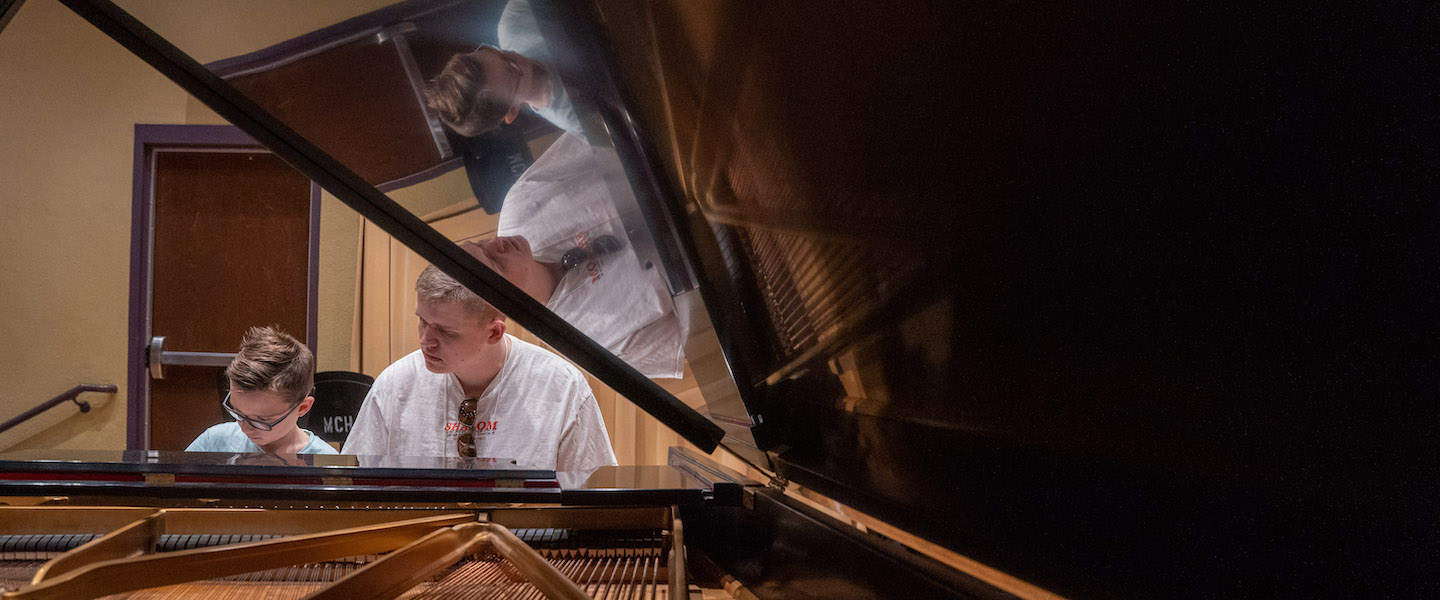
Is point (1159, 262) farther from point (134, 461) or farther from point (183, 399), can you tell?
point (183, 399)

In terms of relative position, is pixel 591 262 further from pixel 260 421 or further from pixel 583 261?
pixel 260 421

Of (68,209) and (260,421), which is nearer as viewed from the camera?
(260,421)

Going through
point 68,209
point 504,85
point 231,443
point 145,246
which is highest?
point 68,209

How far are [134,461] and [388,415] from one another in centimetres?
125

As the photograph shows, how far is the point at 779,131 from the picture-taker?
755mm

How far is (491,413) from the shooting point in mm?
2814

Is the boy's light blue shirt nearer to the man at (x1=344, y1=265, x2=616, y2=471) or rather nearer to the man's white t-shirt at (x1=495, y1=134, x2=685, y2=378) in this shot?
the man at (x1=344, y1=265, x2=616, y2=471)

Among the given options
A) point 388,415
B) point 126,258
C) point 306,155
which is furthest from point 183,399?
point 306,155

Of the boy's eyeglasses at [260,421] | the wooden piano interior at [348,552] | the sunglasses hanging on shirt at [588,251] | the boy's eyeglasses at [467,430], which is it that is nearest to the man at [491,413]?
the boy's eyeglasses at [467,430]

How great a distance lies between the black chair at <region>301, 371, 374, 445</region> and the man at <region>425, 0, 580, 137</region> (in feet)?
8.51

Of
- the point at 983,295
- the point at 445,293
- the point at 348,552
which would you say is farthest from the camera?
the point at 445,293

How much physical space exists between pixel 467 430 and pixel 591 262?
5.34ft

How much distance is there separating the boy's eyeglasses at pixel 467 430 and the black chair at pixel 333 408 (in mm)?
885

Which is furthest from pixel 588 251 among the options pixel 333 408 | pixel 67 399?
pixel 67 399
